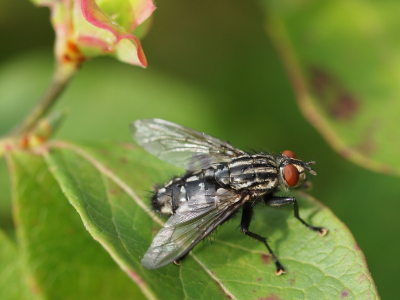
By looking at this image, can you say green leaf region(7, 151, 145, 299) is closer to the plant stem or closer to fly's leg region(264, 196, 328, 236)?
the plant stem

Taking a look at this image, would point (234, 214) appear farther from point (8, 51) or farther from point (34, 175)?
point (8, 51)

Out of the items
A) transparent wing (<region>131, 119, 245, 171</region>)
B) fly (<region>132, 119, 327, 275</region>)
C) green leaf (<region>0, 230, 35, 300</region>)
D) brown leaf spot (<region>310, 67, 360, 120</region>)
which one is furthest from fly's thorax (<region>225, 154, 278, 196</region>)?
green leaf (<region>0, 230, 35, 300</region>)

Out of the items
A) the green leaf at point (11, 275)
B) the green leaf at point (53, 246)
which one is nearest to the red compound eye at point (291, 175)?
the green leaf at point (53, 246)

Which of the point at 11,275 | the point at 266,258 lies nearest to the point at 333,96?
the point at 266,258

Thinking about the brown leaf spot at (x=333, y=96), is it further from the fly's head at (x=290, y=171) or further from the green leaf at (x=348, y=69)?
the fly's head at (x=290, y=171)

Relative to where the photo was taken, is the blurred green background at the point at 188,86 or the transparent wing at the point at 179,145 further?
the blurred green background at the point at 188,86

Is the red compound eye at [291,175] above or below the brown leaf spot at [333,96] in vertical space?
below
